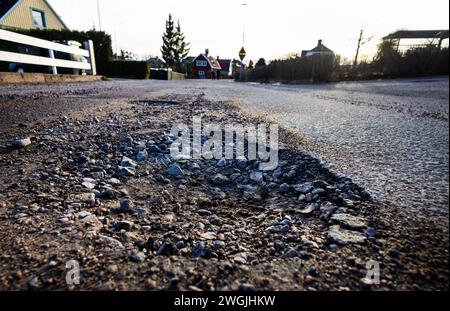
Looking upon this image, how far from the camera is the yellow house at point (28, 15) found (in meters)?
20.9

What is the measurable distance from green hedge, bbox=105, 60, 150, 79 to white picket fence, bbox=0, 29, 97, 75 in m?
9.28

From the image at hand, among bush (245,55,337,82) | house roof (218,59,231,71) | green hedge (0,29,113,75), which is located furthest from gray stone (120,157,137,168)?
house roof (218,59,231,71)

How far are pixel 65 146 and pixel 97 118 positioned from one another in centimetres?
104

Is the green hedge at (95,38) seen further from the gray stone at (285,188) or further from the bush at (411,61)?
the bush at (411,61)

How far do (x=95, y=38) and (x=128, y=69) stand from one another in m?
3.54

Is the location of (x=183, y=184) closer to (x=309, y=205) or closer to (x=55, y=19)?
(x=309, y=205)

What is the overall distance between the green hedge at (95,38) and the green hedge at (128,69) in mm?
571

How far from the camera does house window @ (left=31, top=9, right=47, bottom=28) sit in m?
23.5

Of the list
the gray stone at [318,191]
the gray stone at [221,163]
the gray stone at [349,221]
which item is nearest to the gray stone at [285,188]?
the gray stone at [318,191]

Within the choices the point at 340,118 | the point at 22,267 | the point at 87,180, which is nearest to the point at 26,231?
the point at 22,267

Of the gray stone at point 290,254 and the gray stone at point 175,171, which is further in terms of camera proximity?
the gray stone at point 175,171

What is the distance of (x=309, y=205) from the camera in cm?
139

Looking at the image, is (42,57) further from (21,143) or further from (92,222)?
(92,222)

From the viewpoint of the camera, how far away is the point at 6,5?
2141cm
